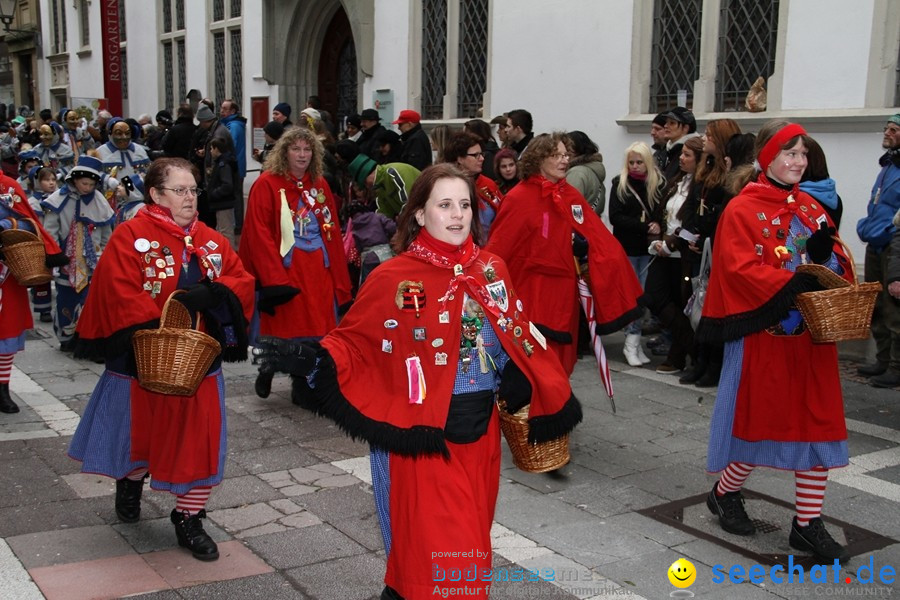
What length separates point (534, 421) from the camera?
3775mm

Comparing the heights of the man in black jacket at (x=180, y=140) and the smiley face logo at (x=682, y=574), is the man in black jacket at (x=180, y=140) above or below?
above

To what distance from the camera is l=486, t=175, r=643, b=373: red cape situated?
609 cm

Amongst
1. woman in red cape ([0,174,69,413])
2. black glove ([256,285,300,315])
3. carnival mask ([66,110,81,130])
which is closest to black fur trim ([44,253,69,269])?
woman in red cape ([0,174,69,413])

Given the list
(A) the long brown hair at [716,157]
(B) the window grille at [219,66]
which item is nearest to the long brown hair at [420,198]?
(A) the long brown hair at [716,157]

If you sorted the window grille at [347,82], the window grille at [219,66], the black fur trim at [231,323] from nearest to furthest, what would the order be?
the black fur trim at [231,323] → the window grille at [347,82] → the window grille at [219,66]

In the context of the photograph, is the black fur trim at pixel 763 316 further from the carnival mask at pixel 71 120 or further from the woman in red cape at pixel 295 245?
the carnival mask at pixel 71 120

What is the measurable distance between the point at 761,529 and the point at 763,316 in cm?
118

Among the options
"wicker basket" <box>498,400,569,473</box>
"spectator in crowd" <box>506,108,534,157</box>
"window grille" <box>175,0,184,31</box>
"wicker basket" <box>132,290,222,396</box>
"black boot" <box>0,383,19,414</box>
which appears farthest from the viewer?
"window grille" <box>175,0,184,31</box>

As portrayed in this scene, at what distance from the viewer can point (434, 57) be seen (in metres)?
14.4

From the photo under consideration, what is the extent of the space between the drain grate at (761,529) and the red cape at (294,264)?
304 centimetres

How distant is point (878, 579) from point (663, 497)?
134 centimetres

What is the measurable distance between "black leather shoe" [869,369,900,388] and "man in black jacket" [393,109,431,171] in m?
4.78

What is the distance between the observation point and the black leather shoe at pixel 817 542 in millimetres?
4590

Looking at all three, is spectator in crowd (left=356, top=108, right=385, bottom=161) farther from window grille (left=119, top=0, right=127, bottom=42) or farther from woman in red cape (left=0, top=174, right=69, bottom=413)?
window grille (left=119, top=0, right=127, bottom=42)
